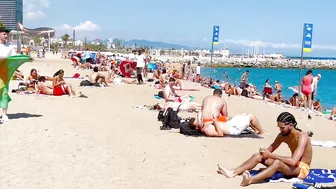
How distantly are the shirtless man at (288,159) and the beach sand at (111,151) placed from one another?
12 centimetres

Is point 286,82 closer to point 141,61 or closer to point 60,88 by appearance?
point 141,61

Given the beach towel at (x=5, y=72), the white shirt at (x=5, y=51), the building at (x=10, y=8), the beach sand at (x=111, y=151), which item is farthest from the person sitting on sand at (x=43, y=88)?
the building at (x=10, y=8)

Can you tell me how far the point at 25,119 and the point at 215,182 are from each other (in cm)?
464

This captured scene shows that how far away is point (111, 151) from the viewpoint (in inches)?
236

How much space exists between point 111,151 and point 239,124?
2377 mm

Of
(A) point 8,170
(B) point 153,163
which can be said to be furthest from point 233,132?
(A) point 8,170

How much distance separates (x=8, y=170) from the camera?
486 centimetres

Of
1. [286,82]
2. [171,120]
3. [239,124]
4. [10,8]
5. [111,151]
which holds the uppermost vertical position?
[10,8]

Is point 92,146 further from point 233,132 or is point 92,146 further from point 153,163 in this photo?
point 233,132

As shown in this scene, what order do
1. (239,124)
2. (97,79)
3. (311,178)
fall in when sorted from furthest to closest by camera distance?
1. (97,79)
2. (239,124)
3. (311,178)

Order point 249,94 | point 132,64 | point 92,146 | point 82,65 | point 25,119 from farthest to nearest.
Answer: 1. point 82,65
2. point 132,64
3. point 249,94
4. point 25,119
5. point 92,146

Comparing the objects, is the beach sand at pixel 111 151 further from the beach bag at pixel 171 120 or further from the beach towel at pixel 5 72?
the beach towel at pixel 5 72

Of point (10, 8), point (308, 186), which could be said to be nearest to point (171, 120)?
point (308, 186)

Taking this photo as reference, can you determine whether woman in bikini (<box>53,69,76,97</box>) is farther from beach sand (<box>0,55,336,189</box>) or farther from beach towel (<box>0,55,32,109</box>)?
beach towel (<box>0,55,32,109</box>)
